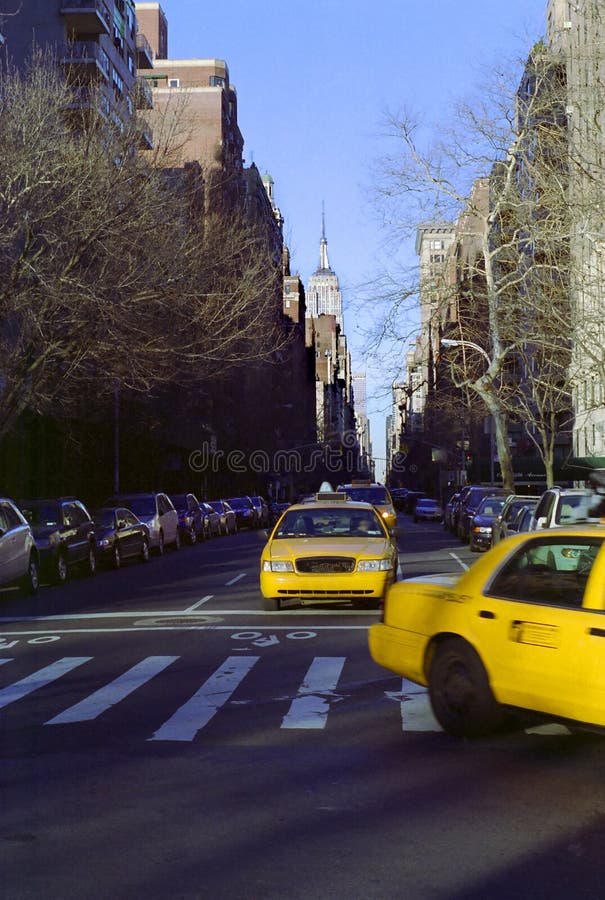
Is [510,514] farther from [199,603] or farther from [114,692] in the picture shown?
[114,692]

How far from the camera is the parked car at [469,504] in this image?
117 ft

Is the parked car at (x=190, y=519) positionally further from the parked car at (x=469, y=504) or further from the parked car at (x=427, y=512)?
the parked car at (x=427, y=512)

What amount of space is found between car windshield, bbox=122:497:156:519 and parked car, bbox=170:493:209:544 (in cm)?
514

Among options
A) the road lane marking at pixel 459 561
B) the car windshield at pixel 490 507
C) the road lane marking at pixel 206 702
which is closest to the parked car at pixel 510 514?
the road lane marking at pixel 459 561

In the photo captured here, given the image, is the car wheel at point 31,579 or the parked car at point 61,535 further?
the parked car at point 61,535

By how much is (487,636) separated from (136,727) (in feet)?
8.91

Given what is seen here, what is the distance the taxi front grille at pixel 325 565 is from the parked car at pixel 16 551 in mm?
5803

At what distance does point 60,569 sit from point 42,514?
161 centimetres

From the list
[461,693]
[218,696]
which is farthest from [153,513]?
[461,693]

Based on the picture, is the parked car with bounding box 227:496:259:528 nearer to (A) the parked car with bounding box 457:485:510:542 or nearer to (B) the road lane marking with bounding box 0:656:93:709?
(A) the parked car with bounding box 457:485:510:542

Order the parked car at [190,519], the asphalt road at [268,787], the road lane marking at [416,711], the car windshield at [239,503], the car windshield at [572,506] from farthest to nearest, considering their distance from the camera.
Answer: the car windshield at [239,503] → the parked car at [190,519] → the car windshield at [572,506] → the road lane marking at [416,711] → the asphalt road at [268,787]

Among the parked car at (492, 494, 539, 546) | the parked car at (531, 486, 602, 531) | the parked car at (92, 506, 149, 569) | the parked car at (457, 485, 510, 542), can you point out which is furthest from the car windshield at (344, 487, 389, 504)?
the parked car at (531, 486, 602, 531)

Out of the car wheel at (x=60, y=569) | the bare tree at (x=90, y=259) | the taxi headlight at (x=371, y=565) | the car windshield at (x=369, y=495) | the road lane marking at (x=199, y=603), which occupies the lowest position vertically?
the road lane marking at (x=199, y=603)

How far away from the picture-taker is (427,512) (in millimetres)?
70000
